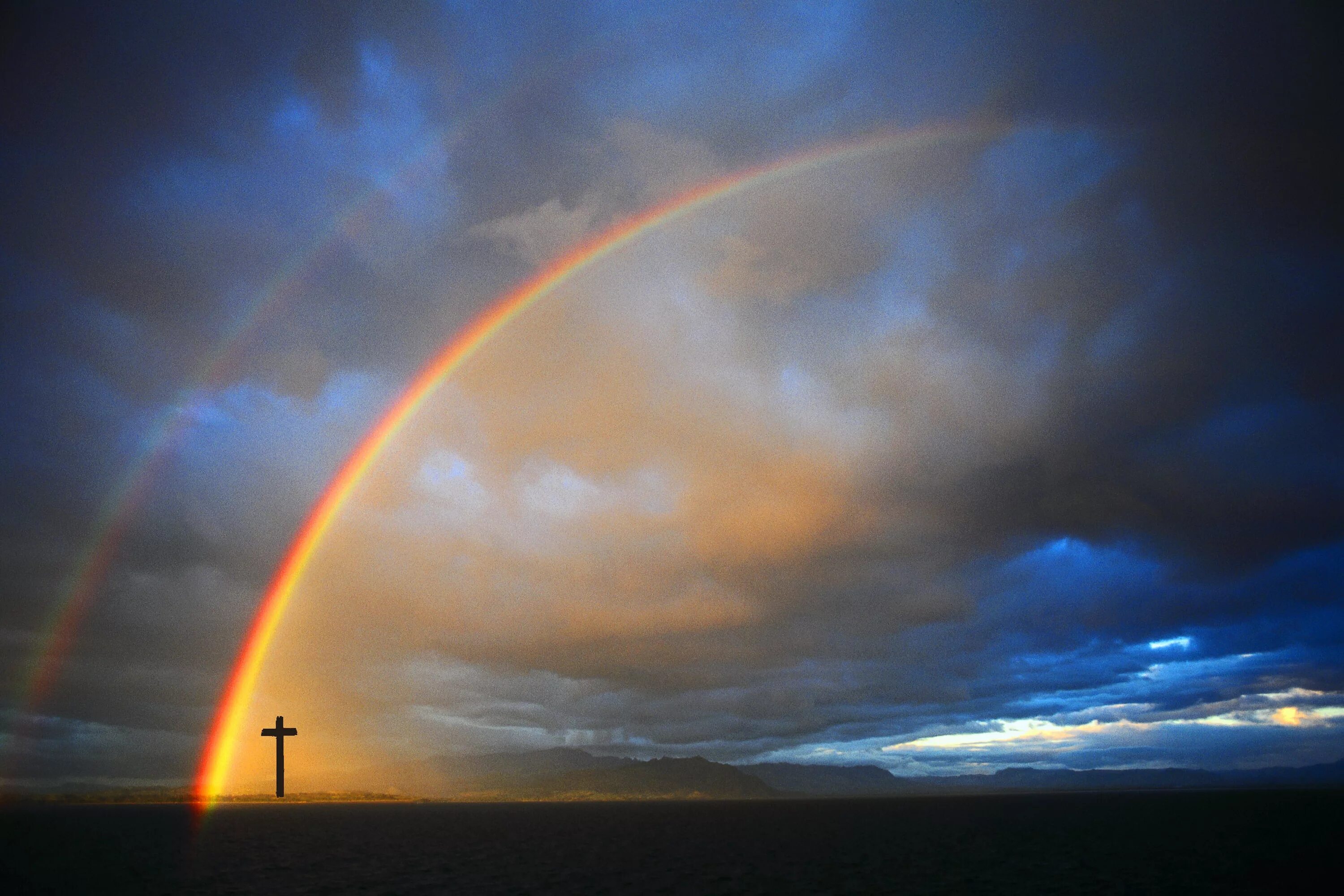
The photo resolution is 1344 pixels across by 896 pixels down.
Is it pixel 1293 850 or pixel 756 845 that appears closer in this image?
pixel 1293 850

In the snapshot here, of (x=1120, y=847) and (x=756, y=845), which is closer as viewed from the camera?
(x=1120, y=847)

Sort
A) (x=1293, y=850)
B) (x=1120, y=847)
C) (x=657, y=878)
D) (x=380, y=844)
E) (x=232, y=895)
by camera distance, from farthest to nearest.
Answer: (x=380, y=844) → (x=1120, y=847) → (x=1293, y=850) → (x=657, y=878) → (x=232, y=895)

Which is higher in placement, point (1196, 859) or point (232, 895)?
point (232, 895)

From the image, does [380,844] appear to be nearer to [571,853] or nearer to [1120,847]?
[571,853]

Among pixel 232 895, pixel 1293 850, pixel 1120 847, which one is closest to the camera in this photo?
pixel 232 895

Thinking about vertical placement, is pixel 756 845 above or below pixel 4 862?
below

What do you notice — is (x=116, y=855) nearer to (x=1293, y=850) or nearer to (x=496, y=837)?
(x=496, y=837)

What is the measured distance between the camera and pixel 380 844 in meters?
132

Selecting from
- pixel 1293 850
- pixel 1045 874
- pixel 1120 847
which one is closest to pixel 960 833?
pixel 1120 847

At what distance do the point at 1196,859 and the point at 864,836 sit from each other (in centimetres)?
6161

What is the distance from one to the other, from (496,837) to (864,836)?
218 feet

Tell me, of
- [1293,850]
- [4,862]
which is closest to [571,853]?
[4,862]

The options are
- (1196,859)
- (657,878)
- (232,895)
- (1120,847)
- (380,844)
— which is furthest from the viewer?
(380,844)

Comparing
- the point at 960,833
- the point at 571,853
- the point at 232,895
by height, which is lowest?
the point at 960,833
